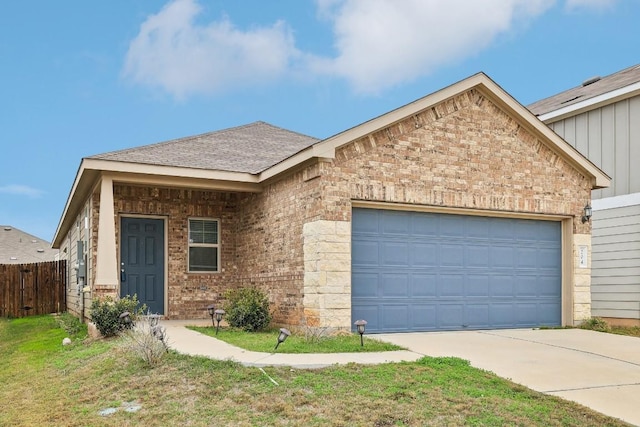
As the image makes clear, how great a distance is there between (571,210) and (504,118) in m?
2.67

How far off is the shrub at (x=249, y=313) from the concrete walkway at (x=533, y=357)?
89 centimetres

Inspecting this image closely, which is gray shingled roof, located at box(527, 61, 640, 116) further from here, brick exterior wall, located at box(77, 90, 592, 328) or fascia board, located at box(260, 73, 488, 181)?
fascia board, located at box(260, 73, 488, 181)

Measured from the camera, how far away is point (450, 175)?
41.0 feet

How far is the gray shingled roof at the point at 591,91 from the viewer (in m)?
16.1

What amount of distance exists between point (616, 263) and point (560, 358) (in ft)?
24.2

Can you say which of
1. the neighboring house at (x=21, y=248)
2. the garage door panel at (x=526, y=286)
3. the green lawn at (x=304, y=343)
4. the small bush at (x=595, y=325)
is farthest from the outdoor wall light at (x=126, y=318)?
the neighboring house at (x=21, y=248)

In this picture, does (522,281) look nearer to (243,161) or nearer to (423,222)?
(423,222)

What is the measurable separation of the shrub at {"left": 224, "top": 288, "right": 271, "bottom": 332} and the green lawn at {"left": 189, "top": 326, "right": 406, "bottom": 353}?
1.31 feet

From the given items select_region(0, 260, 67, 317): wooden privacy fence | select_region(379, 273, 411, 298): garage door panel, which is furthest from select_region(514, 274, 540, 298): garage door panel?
select_region(0, 260, 67, 317): wooden privacy fence

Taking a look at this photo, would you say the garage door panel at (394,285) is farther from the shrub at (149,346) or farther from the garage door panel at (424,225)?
the shrub at (149,346)

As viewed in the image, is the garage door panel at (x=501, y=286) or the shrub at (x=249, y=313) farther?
the garage door panel at (x=501, y=286)

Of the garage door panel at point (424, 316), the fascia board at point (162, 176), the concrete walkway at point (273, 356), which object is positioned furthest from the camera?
the garage door panel at point (424, 316)

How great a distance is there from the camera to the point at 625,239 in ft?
51.0

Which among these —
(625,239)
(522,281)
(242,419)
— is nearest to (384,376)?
(242,419)
